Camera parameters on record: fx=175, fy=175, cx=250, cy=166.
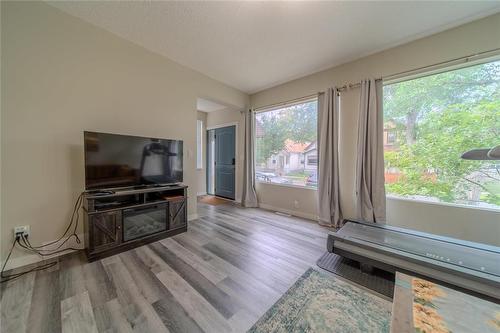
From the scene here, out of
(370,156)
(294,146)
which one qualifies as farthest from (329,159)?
(294,146)

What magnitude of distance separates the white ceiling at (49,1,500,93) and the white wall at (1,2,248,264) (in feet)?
0.94

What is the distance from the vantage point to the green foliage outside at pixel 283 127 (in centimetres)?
341

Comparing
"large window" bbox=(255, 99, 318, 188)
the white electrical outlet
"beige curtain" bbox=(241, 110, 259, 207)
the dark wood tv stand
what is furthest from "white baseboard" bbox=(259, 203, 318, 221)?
the white electrical outlet

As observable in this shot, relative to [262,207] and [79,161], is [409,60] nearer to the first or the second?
[262,207]

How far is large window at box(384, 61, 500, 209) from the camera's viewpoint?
2.01 metres

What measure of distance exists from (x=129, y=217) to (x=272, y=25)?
291 centimetres

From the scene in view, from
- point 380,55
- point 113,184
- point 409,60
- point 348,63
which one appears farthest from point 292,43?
point 113,184

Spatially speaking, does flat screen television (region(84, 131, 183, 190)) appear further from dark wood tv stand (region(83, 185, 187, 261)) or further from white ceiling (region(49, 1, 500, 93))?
white ceiling (region(49, 1, 500, 93))

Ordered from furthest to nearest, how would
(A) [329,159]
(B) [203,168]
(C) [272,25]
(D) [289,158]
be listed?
(B) [203,168], (D) [289,158], (A) [329,159], (C) [272,25]

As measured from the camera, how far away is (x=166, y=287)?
1.53 meters

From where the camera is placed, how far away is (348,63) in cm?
285

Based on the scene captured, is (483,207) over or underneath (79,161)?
underneath

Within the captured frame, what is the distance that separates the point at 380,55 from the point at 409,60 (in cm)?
37

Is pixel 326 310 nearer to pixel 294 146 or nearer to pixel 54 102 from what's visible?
pixel 294 146
